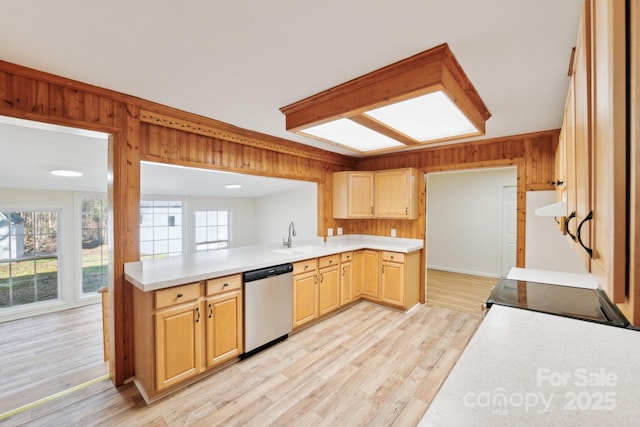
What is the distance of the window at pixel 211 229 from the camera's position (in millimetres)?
5887

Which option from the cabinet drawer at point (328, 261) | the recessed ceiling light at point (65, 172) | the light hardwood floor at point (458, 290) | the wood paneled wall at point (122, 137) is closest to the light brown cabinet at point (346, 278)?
the cabinet drawer at point (328, 261)

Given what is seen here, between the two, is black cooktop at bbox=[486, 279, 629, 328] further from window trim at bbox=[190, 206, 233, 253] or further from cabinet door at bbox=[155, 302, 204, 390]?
window trim at bbox=[190, 206, 233, 253]

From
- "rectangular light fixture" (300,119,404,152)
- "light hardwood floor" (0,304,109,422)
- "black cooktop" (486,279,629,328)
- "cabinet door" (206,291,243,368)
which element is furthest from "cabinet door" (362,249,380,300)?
"light hardwood floor" (0,304,109,422)

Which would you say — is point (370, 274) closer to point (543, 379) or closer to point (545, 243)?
point (545, 243)

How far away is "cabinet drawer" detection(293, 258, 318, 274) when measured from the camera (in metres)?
3.02

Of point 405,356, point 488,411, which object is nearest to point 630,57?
point 488,411

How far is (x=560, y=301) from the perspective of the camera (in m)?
1.68

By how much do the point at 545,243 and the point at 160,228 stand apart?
6262 millimetres

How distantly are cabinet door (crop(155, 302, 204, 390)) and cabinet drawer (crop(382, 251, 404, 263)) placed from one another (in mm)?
2506

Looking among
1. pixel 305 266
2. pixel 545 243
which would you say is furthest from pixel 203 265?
pixel 545 243

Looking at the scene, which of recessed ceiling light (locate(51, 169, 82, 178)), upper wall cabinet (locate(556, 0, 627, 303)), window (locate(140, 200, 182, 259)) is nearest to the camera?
upper wall cabinet (locate(556, 0, 627, 303))

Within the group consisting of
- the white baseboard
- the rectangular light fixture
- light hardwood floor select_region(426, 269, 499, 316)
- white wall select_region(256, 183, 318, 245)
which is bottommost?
light hardwood floor select_region(426, 269, 499, 316)

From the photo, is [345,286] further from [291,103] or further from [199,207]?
[199,207]

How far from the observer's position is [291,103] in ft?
7.57
